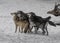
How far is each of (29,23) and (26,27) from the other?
12 centimetres

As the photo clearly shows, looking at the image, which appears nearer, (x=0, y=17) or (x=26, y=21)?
(x=26, y=21)

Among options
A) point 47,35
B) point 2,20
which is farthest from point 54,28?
point 2,20

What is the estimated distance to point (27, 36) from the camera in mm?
5297

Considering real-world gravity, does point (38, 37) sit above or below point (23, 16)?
below

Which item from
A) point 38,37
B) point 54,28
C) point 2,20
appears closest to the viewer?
point 38,37

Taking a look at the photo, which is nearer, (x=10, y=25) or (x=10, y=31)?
(x=10, y=31)

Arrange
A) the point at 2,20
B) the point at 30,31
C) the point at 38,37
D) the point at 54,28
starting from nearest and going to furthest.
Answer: the point at 38,37 < the point at 30,31 < the point at 54,28 < the point at 2,20

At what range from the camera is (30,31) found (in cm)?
563

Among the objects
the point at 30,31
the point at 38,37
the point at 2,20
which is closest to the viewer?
the point at 38,37

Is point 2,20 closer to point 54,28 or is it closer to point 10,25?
point 10,25

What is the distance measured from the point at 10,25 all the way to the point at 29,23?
116 cm

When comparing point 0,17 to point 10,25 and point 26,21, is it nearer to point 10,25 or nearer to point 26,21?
point 10,25

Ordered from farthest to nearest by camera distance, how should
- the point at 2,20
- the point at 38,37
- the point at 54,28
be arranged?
the point at 2,20 < the point at 54,28 < the point at 38,37

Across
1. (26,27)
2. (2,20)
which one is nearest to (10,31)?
(26,27)
